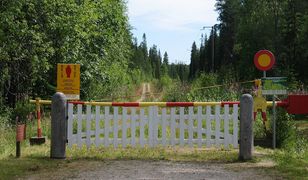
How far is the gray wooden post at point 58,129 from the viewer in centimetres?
1102

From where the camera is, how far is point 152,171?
9.45 metres

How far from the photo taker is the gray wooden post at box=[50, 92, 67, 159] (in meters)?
11.0

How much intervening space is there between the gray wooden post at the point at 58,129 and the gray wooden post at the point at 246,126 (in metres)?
3.90

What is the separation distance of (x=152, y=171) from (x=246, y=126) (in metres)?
2.70

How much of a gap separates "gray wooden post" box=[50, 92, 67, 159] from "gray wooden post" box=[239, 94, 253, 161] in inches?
154

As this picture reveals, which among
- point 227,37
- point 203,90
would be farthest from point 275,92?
point 227,37

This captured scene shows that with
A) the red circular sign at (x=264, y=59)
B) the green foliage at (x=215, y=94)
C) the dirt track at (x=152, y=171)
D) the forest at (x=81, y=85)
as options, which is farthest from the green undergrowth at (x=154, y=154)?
the green foliage at (x=215, y=94)

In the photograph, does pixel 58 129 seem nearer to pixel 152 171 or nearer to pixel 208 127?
pixel 152 171

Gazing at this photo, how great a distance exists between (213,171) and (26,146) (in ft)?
18.8

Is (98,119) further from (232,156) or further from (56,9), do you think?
(56,9)

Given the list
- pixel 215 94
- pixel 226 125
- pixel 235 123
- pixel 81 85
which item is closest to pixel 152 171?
A: pixel 226 125

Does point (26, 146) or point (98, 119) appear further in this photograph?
point (26, 146)

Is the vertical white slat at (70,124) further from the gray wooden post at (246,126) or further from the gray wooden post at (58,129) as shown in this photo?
the gray wooden post at (246,126)

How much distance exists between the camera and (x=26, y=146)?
13180 mm
